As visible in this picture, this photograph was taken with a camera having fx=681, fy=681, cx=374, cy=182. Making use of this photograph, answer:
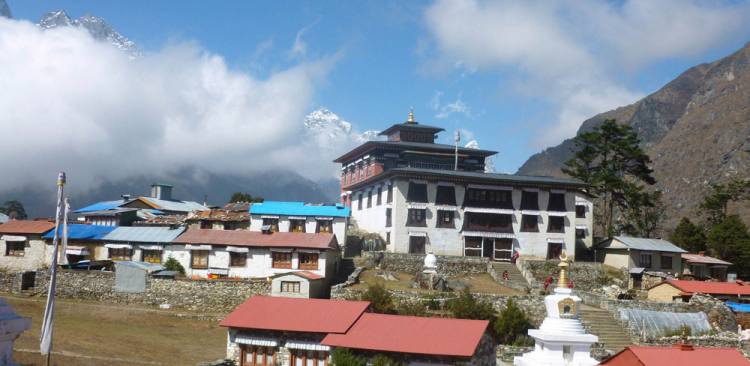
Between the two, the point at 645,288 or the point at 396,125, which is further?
the point at 396,125

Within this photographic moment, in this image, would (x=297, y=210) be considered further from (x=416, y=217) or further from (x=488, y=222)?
(x=488, y=222)

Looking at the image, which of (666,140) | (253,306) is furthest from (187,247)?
(666,140)

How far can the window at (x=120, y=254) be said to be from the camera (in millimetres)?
51219

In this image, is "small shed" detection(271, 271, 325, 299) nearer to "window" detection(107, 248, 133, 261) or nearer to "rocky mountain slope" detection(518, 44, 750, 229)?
"window" detection(107, 248, 133, 261)

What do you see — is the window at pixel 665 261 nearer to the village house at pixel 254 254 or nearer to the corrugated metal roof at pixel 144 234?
the village house at pixel 254 254

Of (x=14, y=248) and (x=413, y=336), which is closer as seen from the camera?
(x=413, y=336)

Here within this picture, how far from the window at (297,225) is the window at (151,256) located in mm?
10572

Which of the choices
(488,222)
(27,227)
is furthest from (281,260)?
(27,227)

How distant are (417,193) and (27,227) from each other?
30.4 m

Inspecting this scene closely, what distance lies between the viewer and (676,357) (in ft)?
67.3

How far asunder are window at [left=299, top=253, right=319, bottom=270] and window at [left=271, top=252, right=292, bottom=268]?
0.81m

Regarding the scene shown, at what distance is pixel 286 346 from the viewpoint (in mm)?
30484

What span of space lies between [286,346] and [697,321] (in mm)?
25682

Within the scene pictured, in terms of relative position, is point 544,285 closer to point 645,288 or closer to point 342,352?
point 645,288
